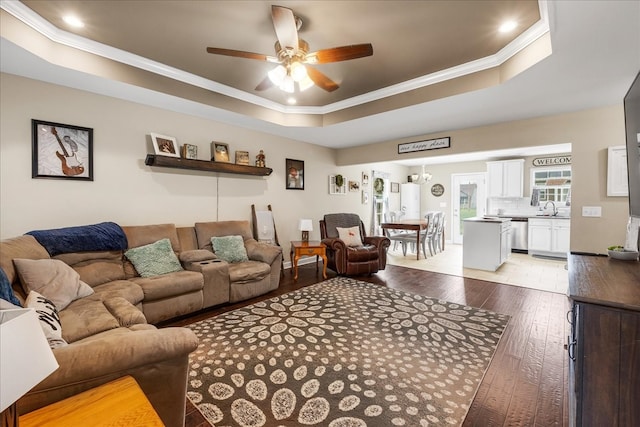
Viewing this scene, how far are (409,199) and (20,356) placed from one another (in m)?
8.65

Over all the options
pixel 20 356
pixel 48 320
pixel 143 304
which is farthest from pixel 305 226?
pixel 20 356

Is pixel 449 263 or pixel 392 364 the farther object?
pixel 449 263

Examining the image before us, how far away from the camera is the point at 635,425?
1.07 m

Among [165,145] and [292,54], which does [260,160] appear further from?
[292,54]

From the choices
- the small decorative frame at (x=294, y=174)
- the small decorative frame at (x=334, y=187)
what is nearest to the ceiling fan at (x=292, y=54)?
the small decorative frame at (x=294, y=174)

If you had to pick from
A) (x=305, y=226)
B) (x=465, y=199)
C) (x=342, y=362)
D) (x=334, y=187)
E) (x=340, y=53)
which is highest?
(x=340, y=53)

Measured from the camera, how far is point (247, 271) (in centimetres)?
338

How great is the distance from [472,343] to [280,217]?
3.53 meters

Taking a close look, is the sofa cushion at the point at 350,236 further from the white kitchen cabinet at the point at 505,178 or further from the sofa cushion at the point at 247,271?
the white kitchen cabinet at the point at 505,178

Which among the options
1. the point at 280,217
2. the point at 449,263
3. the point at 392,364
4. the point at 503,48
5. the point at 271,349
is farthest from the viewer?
the point at 449,263

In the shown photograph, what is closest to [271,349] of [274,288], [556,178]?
[274,288]

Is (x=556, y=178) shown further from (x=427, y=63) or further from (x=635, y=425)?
(x=635, y=425)

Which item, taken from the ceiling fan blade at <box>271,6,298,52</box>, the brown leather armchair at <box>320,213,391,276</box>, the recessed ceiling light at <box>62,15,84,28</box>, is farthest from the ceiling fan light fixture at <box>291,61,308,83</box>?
the brown leather armchair at <box>320,213,391,276</box>

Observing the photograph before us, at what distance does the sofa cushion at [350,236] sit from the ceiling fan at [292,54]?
2.78 metres
